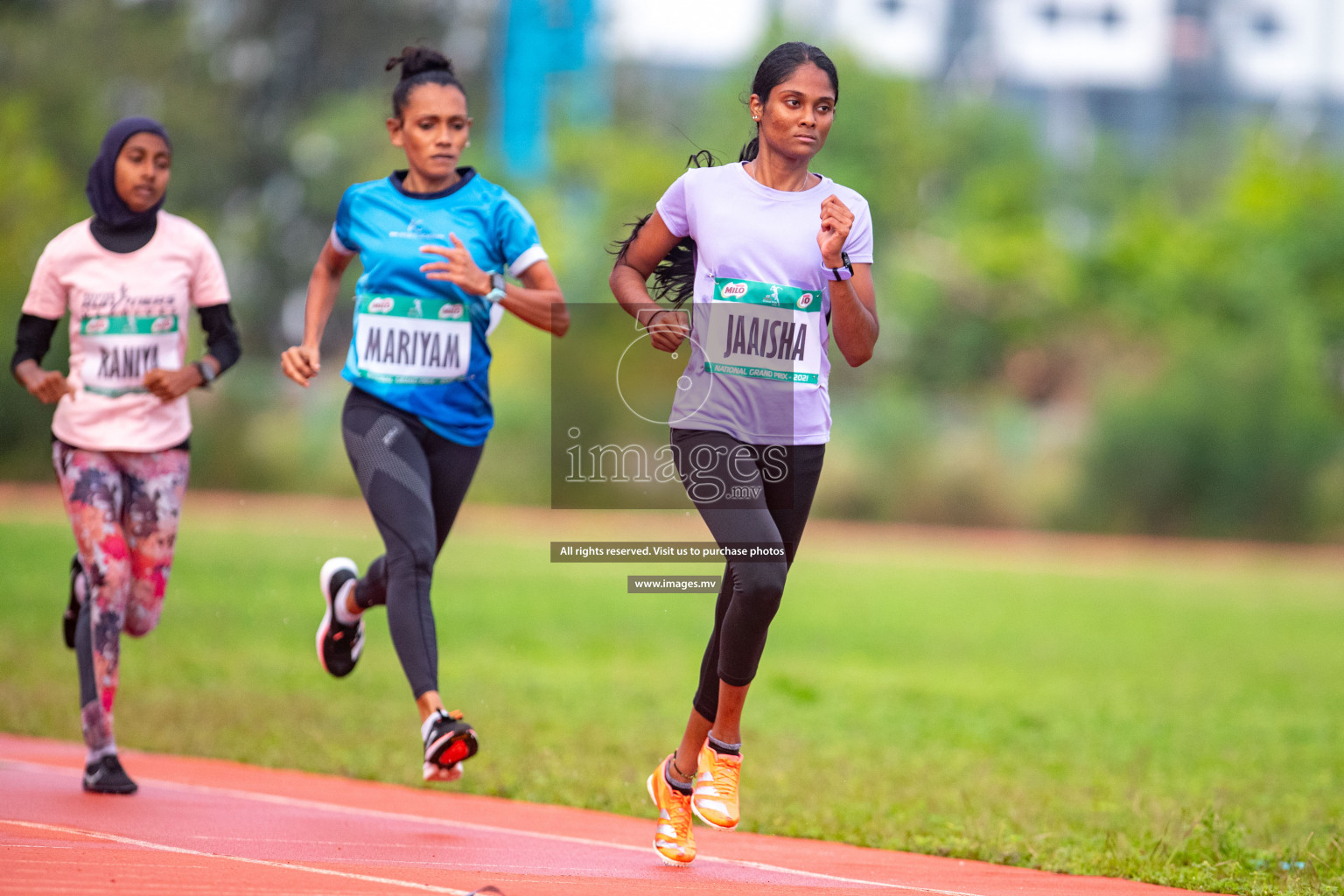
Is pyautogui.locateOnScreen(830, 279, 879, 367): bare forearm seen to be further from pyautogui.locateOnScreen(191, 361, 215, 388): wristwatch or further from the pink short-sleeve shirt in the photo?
the pink short-sleeve shirt

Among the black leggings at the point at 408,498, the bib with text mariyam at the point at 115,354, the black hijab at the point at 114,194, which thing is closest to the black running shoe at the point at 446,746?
the black leggings at the point at 408,498

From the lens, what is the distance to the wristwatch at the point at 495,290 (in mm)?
5785

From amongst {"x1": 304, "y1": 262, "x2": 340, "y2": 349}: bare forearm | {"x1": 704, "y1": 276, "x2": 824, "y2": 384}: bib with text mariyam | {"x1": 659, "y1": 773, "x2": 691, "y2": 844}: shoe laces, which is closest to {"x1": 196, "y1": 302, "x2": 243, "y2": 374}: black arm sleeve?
{"x1": 304, "y1": 262, "x2": 340, "y2": 349}: bare forearm

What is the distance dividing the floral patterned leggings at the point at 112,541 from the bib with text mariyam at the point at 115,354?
0.95 feet

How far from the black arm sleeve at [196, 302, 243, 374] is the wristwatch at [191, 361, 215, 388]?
102mm

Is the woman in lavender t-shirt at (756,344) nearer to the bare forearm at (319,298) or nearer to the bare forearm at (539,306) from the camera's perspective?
the bare forearm at (539,306)

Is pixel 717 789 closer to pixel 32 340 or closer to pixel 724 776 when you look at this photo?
pixel 724 776

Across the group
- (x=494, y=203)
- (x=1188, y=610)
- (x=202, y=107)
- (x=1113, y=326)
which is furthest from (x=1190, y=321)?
(x=494, y=203)

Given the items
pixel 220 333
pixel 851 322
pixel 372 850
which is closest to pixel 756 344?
pixel 851 322

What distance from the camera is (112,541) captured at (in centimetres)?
666

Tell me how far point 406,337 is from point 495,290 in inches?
16.6

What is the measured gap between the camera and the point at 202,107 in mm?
48719

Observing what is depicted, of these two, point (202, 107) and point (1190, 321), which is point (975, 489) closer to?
point (1190, 321)

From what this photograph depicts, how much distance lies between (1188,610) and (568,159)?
27.1 m
